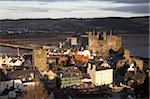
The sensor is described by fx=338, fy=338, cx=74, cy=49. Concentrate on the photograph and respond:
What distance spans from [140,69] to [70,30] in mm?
597

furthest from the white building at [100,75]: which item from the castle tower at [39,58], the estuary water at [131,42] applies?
the castle tower at [39,58]

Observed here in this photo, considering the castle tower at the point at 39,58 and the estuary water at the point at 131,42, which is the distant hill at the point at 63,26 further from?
the castle tower at the point at 39,58

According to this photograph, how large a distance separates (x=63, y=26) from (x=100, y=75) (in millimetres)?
479

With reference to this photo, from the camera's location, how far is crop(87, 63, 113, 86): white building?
8.41ft

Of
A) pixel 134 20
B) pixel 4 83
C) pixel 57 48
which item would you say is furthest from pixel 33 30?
pixel 134 20

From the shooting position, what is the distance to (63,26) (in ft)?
8.05

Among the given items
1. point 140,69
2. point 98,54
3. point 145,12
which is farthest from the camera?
point 98,54

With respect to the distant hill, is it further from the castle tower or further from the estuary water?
the castle tower

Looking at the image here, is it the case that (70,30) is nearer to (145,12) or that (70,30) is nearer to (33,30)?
(33,30)

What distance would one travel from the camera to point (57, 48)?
8.86 feet

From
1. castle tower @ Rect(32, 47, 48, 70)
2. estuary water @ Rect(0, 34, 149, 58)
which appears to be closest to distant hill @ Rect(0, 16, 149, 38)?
estuary water @ Rect(0, 34, 149, 58)

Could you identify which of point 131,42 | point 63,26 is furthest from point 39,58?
point 131,42

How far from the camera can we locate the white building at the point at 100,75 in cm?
256

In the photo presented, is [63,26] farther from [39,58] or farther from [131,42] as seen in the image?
[131,42]
